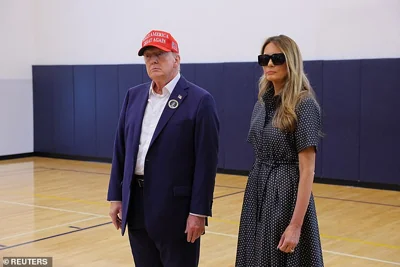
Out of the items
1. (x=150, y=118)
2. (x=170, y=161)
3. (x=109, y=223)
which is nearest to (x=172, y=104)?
(x=150, y=118)

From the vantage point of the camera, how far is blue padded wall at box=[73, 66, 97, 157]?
37.1ft

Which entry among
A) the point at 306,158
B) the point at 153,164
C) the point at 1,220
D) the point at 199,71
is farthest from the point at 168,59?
the point at 199,71

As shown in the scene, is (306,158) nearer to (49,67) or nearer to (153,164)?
(153,164)

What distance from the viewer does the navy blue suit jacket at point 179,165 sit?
2.68 metres

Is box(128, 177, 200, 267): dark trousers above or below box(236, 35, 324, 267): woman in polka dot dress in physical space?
below

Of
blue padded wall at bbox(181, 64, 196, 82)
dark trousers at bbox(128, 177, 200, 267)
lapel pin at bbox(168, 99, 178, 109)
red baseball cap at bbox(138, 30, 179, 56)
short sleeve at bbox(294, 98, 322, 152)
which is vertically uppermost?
blue padded wall at bbox(181, 64, 196, 82)

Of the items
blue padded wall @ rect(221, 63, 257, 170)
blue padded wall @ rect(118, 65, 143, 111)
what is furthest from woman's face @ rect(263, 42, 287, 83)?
blue padded wall @ rect(118, 65, 143, 111)

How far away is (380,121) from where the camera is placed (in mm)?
8289

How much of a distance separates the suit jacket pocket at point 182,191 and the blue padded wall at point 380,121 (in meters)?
6.08

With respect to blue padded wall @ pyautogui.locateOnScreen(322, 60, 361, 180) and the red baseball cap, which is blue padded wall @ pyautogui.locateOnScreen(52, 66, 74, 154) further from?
the red baseball cap

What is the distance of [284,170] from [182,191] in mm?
471

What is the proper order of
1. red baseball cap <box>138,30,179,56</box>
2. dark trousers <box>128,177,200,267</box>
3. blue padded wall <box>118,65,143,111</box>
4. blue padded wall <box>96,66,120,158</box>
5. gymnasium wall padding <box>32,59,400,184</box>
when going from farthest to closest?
blue padded wall <box>96,66,120,158</box> < blue padded wall <box>118,65,143,111</box> < gymnasium wall padding <box>32,59,400,184</box> < dark trousers <box>128,177,200,267</box> < red baseball cap <box>138,30,179,56</box>

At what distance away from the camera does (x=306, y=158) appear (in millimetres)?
2424

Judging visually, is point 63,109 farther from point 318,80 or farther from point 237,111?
point 318,80
